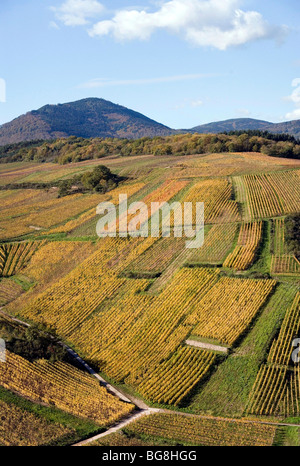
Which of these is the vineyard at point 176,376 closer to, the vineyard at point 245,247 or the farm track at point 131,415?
the farm track at point 131,415

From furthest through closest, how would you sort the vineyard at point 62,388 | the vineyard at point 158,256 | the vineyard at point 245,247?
1. the vineyard at point 158,256
2. the vineyard at point 245,247
3. the vineyard at point 62,388

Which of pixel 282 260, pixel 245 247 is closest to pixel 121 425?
pixel 282 260

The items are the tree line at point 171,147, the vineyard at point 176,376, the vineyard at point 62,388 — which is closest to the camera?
the vineyard at point 62,388

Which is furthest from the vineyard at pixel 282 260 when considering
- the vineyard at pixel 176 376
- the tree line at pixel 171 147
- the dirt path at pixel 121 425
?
the tree line at pixel 171 147

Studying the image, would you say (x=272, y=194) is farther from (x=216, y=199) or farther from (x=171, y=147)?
(x=171, y=147)
